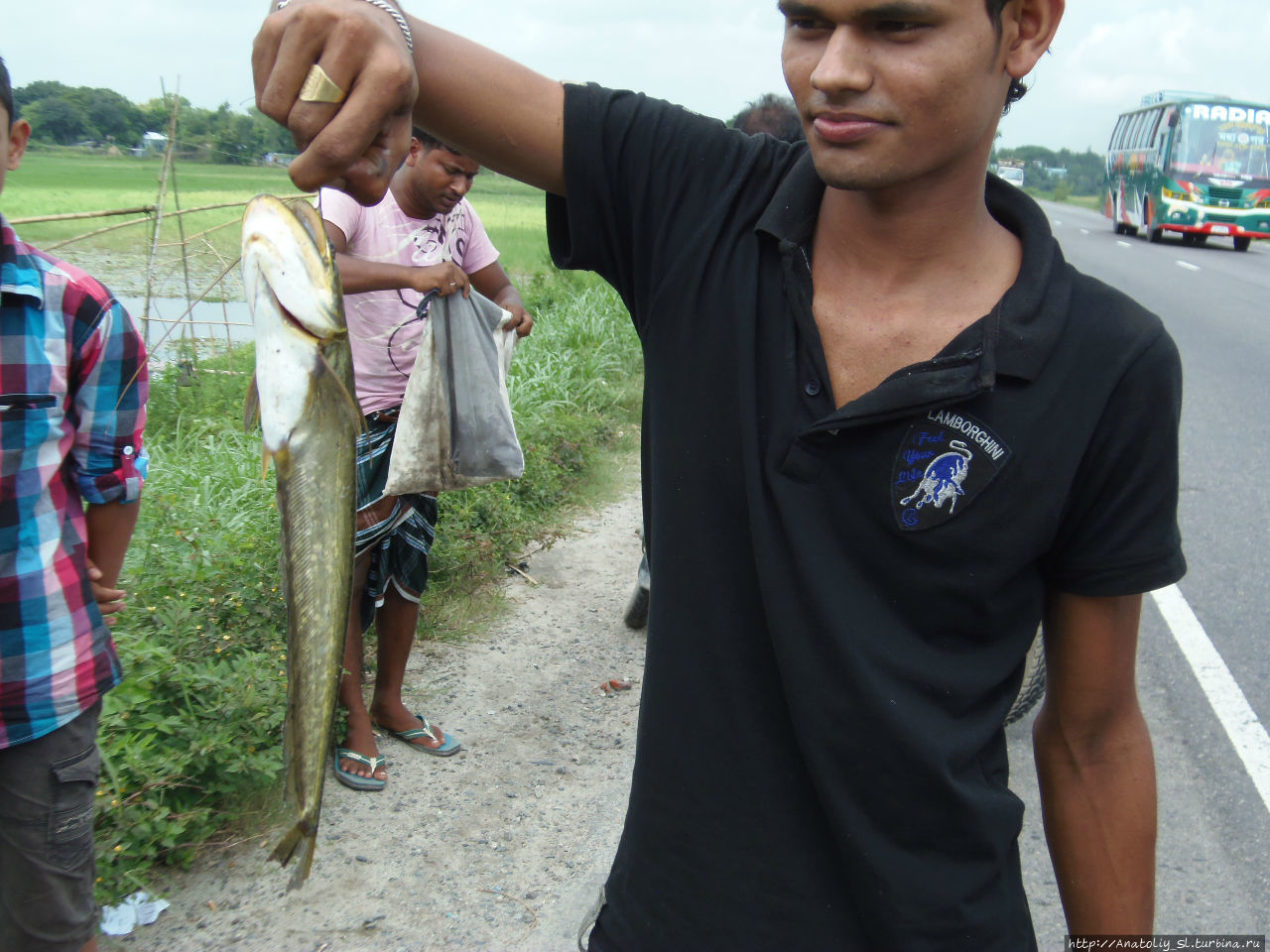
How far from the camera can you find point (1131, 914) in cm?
149

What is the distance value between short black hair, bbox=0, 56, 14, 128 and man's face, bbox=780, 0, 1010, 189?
5.42ft

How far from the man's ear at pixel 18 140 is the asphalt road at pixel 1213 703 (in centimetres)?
317

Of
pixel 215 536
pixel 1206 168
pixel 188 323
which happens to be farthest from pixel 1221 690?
pixel 1206 168

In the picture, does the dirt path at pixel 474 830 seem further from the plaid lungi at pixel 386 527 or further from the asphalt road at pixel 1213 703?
the asphalt road at pixel 1213 703

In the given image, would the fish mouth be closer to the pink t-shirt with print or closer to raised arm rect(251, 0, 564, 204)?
raised arm rect(251, 0, 564, 204)

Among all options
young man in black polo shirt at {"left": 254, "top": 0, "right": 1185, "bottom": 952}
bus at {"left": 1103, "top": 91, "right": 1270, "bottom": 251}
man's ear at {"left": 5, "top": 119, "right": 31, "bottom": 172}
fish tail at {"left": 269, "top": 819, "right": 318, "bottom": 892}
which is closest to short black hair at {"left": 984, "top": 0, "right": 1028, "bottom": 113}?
young man in black polo shirt at {"left": 254, "top": 0, "right": 1185, "bottom": 952}

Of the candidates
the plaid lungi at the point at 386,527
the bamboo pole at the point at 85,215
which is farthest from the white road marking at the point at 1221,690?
the bamboo pole at the point at 85,215

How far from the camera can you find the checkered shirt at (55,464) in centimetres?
202

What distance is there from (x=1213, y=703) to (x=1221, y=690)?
5.4 inches

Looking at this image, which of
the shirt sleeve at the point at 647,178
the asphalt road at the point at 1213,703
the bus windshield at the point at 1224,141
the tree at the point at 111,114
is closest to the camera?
the shirt sleeve at the point at 647,178

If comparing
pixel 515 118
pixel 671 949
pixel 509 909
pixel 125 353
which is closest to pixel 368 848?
pixel 509 909

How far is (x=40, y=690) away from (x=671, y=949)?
1.35m

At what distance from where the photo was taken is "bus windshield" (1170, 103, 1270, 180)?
22.6 m

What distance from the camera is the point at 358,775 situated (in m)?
3.38
